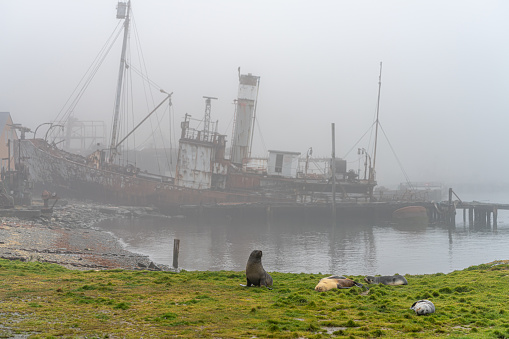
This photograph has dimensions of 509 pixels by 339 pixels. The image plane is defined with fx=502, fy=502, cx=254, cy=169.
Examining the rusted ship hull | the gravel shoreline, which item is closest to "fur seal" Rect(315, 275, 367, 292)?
the gravel shoreline

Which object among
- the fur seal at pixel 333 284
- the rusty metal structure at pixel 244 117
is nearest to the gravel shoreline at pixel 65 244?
the fur seal at pixel 333 284

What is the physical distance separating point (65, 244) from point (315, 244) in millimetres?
19795

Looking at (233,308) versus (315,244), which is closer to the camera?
(233,308)

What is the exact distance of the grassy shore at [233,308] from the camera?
25.4 ft

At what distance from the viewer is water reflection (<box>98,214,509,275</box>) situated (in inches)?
1119

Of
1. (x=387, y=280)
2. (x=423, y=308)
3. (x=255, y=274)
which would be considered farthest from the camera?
(x=387, y=280)

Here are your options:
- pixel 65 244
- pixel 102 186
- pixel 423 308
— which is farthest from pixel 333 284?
pixel 102 186

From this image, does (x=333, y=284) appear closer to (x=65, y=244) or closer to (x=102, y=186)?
(x=65, y=244)

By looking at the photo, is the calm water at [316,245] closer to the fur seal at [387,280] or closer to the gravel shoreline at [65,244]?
the gravel shoreline at [65,244]

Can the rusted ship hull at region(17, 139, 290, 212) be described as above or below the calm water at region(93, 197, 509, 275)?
above

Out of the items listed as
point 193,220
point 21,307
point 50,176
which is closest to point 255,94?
point 193,220

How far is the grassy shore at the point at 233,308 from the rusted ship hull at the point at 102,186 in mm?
42918

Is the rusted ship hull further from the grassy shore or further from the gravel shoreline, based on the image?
the grassy shore

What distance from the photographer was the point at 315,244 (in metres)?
38.8
